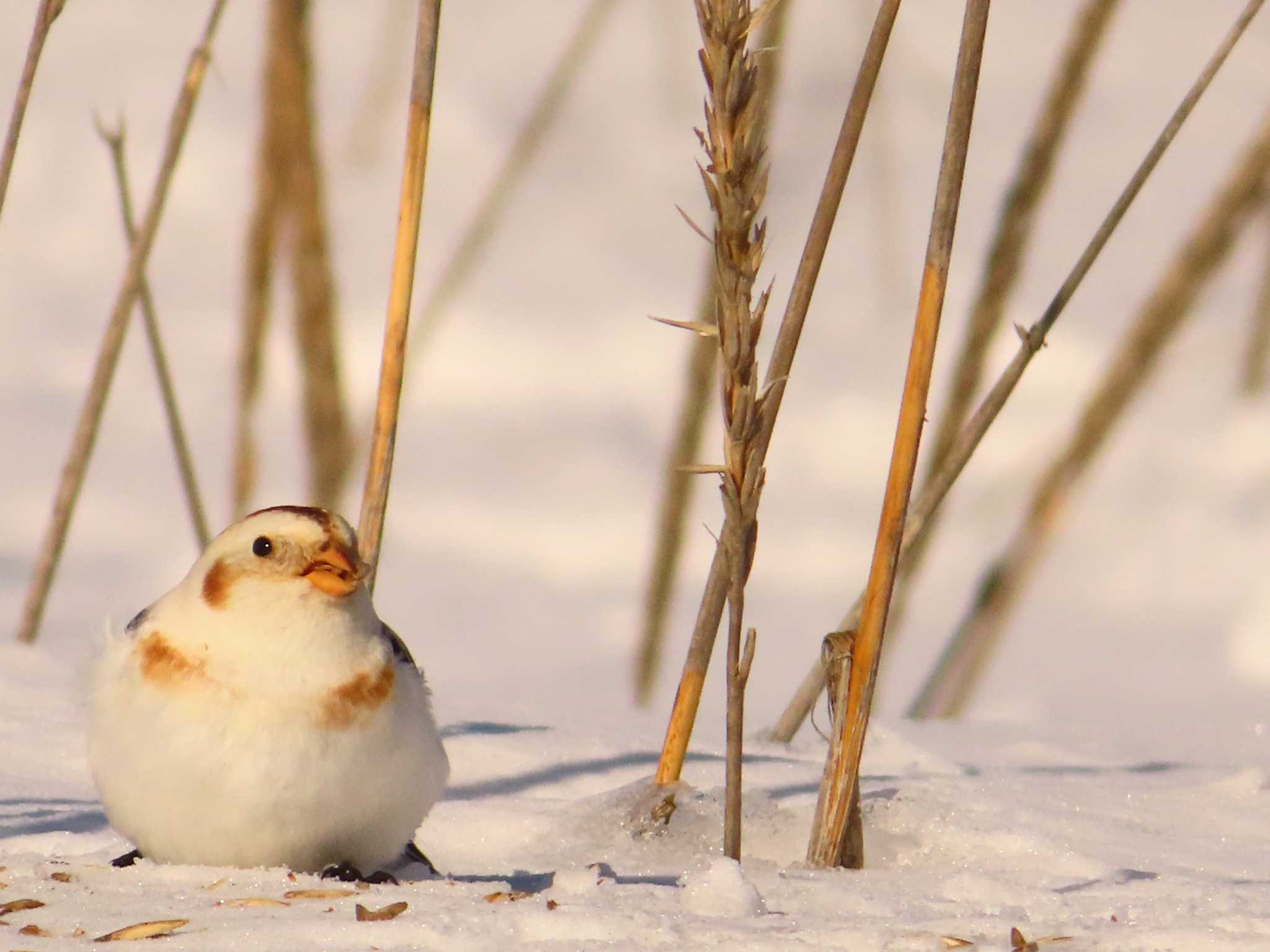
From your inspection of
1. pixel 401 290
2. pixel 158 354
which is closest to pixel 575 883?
pixel 401 290

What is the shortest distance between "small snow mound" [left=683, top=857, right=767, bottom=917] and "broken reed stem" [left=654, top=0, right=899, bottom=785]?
290 millimetres

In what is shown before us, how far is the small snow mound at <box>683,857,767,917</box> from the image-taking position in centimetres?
154

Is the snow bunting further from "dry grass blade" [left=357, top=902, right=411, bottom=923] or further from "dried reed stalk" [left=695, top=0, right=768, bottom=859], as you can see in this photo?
"dried reed stalk" [left=695, top=0, right=768, bottom=859]

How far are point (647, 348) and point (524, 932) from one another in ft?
14.8

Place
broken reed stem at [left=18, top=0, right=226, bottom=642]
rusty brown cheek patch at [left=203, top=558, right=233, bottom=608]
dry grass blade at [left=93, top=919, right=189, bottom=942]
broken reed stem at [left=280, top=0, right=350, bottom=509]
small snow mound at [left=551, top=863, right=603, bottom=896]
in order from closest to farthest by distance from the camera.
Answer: dry grass blade at [left=93, top=919, right=189, bottom=942]
small snow mound at [left=551, top=863, right=603, bottom=896]
rusty brown cheek patch at [left=203, top=558, right=233, bottom=608]
broken reed stem at [left=18, top=0, right=226, bottom=642]
broken reed stem at [left=280, top=0, right=350, bottom=509]

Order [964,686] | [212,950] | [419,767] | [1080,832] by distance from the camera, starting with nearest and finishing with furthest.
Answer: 1. [212,950]
2. [419,767]
3. [1080,832]
4. [964,686]

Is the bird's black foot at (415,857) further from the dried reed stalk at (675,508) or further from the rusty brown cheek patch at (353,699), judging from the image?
the dried reed stalk at (675,508)

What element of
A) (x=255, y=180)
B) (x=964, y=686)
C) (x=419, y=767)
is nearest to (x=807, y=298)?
(x=419, y=767)

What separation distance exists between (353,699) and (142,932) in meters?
0.35

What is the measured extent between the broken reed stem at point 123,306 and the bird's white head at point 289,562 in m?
1.03

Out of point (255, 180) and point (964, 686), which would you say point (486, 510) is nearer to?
point (255, 180)

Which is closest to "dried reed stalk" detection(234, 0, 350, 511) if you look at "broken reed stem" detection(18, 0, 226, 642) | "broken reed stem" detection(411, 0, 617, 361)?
"broken reed stem" detection(411, 0, 617, 361)

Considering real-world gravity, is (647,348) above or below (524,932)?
above

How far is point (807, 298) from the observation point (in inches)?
73.6
